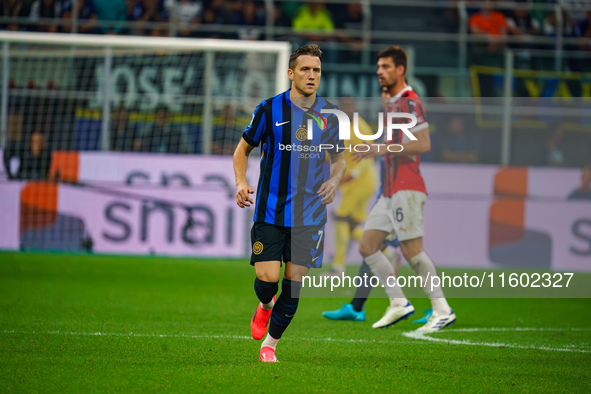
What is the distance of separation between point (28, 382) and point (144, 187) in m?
8.49

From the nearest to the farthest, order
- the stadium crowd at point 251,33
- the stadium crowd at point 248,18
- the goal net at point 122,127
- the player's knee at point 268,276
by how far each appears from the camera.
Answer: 1. the player's knee at point 268,276
2. the goal net at point 122,127
3. the stadium crowd at point 251,33
4. the stadium crowd at point 248,18

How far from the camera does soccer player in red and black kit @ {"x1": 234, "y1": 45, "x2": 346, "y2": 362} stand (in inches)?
194

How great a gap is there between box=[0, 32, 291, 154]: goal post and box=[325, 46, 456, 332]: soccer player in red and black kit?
18.5 feet

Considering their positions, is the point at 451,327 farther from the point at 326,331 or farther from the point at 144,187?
the point at 144,187

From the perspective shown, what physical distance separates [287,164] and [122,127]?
27.1ft

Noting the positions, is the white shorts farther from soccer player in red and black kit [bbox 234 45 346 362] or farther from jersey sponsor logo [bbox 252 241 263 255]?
jersey sponsor logo [bbox 252 241 263 255]

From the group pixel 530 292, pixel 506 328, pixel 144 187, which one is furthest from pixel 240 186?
pixel 144 187

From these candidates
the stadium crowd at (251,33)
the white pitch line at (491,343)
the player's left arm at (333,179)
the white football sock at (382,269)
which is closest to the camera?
the player's left arm at (333,179)

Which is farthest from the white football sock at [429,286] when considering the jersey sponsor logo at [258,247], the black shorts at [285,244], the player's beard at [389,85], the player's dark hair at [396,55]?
the jersey sponsor logo at [258,247]

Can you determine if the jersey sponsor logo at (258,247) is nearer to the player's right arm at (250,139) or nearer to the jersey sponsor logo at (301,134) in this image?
the player's right arm at (250,139)

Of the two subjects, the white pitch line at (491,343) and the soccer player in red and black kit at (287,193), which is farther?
the white pitch line at (491,343)

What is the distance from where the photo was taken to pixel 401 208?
7.02 metres

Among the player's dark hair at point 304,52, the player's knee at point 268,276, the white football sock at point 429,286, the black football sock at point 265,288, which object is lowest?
the white football sock at point 429,286

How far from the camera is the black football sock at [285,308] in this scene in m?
4.96
